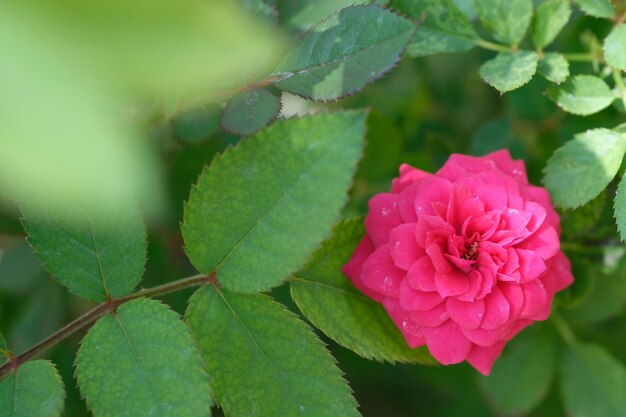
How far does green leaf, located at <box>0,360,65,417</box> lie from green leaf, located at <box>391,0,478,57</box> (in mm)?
567

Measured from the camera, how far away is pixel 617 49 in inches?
32.2

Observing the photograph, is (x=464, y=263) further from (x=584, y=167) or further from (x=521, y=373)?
(x=521, y=373)

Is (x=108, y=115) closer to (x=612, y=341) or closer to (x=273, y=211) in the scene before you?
(x=273, y=211)

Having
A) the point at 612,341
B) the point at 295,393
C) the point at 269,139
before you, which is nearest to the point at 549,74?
the point at 269,139

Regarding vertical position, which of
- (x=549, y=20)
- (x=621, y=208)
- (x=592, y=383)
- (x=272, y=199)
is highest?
(x=272, y=199)

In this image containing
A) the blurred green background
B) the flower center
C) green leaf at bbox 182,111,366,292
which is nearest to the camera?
green leaf at bbox 182,111,366,292

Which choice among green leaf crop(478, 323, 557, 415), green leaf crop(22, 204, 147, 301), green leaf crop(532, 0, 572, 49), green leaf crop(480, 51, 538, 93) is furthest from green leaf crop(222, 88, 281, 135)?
green leaf crop(478, 323, 557, 415)

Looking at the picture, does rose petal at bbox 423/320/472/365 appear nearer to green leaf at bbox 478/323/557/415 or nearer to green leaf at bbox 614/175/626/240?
green leaf at bbox 614/175/626/240

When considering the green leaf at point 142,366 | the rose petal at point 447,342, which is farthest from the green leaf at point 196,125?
the rose petal at point 447,342

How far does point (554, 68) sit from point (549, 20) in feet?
0.27

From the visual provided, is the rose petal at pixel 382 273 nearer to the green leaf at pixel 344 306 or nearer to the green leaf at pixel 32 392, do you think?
the green leaf at pixel 344 306

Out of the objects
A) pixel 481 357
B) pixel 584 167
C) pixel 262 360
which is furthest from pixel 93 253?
pixel 584 167

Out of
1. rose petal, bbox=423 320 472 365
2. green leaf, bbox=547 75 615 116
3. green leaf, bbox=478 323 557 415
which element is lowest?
green leaf, bbox=478 323 557 415

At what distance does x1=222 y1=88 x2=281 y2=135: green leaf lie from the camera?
0.78m
